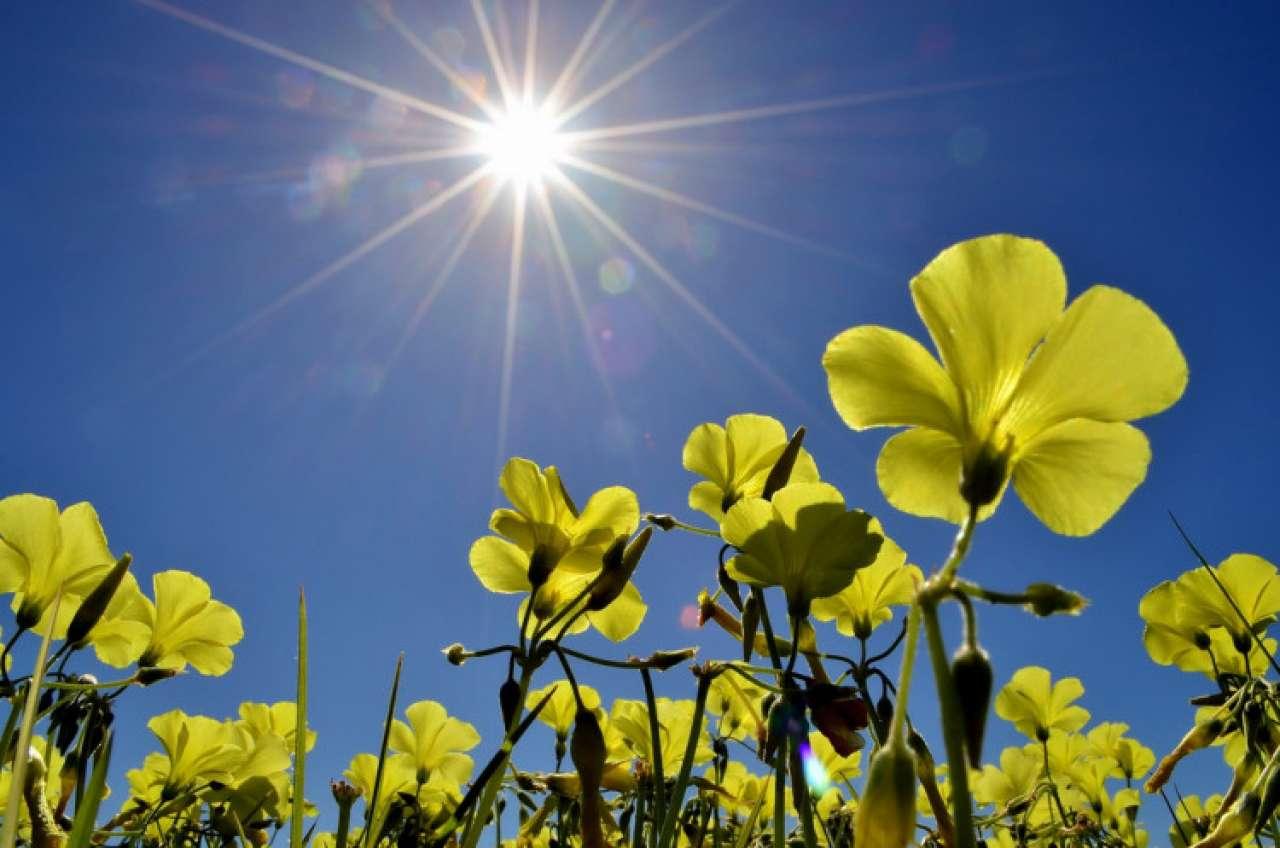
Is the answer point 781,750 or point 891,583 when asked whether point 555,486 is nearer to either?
point 781,750

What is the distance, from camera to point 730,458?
257cm

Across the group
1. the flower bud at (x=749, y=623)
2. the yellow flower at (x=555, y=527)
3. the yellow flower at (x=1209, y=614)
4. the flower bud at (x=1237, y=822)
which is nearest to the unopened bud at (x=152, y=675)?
the yellow flower at (x=555, y=527)

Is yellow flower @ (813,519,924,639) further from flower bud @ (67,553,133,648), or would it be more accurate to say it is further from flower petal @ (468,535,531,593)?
flower bud @ (67,553,133,648)

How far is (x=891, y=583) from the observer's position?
7.93ft

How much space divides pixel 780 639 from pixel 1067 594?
4.22 feet

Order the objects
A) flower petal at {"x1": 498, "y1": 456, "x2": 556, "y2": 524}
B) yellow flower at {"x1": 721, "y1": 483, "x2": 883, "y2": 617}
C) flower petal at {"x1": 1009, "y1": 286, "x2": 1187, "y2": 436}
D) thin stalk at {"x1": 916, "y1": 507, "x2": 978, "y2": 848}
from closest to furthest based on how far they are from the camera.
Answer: thin stalk at {"x1": 916, "y1": 507, "x2": 978, "y2": 848} < flower petal at {"x1": 1009, "y1": 286, "x2": 1187, "y2": 436} < yellow flower at {"x1": 721, "y1": 483, "x2": 883, "y2": 617} < flower petal at {"x1": 498, "y1": 456, "x2": 556, "y2": 524}

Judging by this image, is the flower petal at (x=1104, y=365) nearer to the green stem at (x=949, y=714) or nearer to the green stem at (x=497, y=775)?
the green stem at (x=949, y=714)

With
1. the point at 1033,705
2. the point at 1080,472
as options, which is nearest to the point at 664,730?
the point at 1080,472

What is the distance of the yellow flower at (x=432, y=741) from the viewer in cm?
466

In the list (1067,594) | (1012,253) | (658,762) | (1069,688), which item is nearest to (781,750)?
(658,762)

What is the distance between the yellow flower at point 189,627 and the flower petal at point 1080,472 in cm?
294

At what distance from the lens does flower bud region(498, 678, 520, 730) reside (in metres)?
1.75

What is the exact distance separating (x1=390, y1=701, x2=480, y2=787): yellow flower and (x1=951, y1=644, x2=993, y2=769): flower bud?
4.25m

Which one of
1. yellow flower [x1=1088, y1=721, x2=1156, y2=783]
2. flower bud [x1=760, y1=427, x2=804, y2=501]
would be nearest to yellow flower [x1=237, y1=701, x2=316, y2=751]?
flower bud [x1=760, y1=427, x2=804, y2=501]
